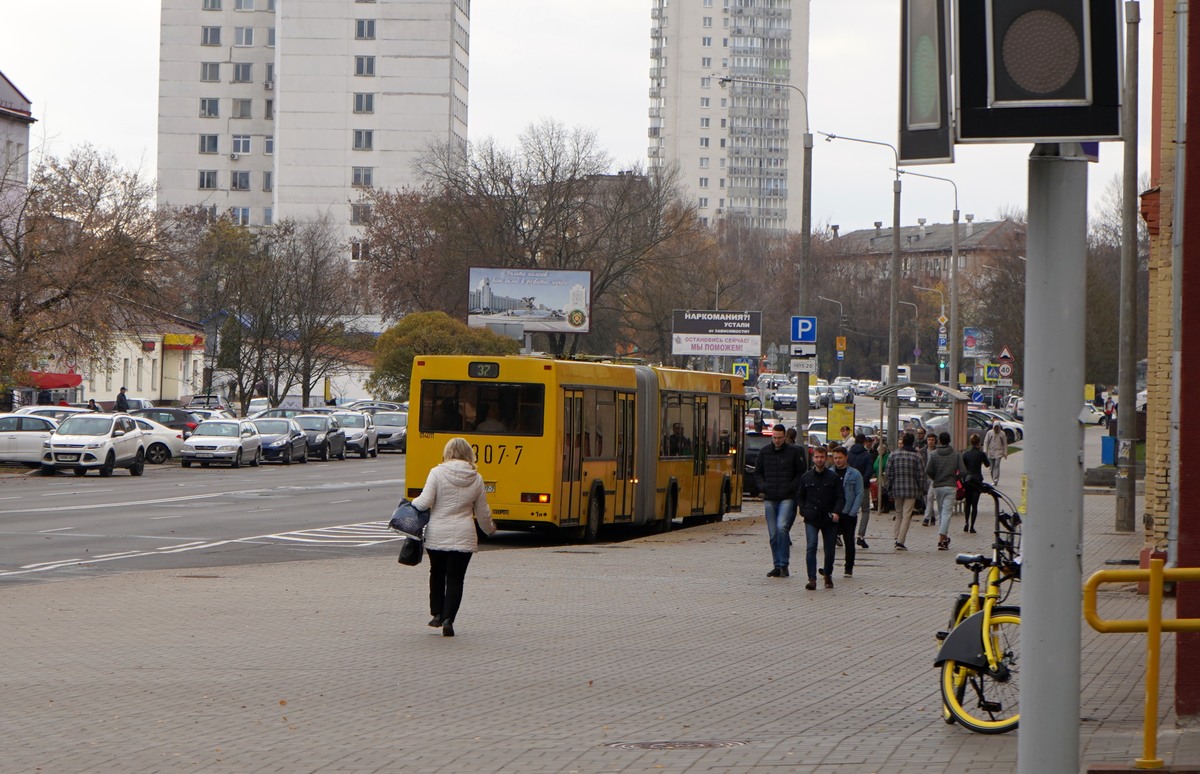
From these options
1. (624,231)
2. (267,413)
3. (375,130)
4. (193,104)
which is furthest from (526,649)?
(193,104)

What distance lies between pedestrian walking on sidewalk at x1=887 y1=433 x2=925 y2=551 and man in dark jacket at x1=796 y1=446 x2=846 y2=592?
6328 mm

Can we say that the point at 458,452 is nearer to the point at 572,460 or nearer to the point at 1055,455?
the point at 1055,455

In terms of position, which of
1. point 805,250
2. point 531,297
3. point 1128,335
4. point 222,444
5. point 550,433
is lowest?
point 222,444

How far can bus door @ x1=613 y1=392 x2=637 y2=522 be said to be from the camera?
1038 inches

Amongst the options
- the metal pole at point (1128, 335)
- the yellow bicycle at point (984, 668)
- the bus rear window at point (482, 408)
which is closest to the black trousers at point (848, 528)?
the bus rear window at point (482, 408)

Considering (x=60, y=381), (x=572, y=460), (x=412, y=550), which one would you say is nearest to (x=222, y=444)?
(x=572, y=460)

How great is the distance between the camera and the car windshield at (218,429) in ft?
160

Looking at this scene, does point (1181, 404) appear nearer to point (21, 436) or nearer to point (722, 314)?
point (21, 436)

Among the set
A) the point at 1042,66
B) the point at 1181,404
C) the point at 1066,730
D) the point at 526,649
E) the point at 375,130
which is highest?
the point at 375,130

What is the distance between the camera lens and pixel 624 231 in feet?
250

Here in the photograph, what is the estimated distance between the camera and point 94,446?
1671 inches

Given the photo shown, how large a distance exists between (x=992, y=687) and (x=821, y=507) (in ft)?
30.2

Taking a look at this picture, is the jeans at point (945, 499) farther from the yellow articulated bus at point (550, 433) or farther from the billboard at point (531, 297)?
the billboard at point (531, 297)

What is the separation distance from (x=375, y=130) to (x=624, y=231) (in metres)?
54.6
